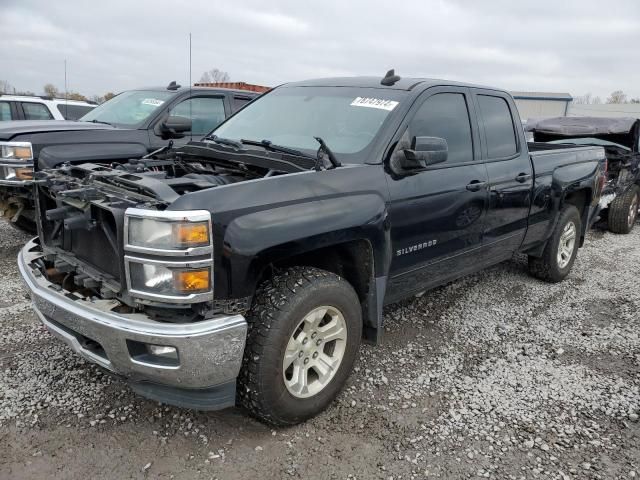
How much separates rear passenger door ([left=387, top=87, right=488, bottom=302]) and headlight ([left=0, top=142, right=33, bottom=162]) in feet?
11.9

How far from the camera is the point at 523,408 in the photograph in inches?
122

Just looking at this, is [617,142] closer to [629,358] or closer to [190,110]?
[629,358]

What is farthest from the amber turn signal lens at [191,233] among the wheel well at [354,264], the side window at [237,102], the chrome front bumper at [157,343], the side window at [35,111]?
the side window at [35,111]

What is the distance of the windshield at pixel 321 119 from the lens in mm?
3305

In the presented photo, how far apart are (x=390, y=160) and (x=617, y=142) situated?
7350mm

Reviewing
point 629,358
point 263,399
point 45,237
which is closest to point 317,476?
point 263,399

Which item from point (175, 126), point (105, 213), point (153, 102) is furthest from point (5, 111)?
point (105, 213)

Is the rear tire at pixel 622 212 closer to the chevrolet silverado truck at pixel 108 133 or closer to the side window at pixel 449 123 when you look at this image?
the side window at pixel 449 123

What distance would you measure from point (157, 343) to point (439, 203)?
200 cm

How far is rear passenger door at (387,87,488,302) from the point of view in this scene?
322 cm

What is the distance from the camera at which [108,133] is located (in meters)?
5.49

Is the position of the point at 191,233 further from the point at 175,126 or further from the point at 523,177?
the point at 523,177

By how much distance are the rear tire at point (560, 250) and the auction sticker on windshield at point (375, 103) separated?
259 centimetres

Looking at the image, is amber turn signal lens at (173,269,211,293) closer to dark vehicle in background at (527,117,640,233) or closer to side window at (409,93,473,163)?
side window at (409,93,473,163)
